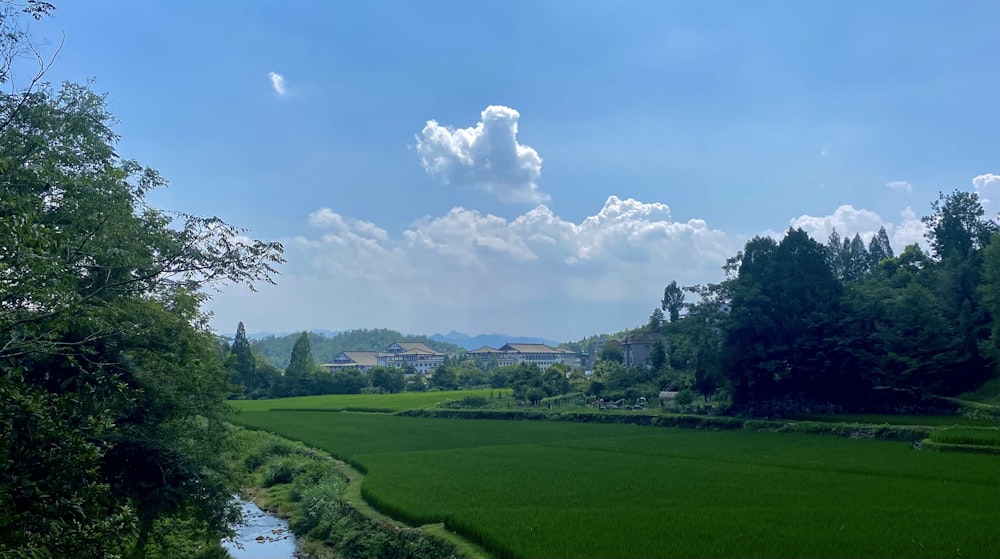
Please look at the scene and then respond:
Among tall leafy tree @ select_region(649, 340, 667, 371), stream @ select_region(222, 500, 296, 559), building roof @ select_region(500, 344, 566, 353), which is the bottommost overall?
stream @ select_region(222, 500, 296, 559)

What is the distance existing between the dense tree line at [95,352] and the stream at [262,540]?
978 mm

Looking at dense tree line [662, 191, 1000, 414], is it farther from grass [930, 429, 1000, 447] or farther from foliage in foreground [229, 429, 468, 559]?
foliage in foreground [229, 429, 468, 559]

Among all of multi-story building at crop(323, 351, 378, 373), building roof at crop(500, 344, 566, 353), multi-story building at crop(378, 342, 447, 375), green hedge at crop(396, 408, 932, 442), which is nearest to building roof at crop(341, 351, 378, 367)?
multi-story building at crop(323, 351, 378, 373)

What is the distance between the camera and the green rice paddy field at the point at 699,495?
34.2 ft

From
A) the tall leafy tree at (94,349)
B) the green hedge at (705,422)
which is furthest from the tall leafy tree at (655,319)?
the tall leafy tree at (94,349)

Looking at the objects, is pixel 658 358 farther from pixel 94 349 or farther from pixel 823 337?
pixel 94 349

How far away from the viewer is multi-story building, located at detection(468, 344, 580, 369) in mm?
133625

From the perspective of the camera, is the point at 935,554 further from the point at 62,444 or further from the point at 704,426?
the point at 704,426

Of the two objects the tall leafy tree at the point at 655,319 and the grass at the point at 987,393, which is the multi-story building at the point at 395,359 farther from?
the grass at the point at 987,393

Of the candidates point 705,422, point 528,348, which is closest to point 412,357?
point 528,348

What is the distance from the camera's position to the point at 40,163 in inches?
367

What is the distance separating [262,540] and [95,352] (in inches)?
429

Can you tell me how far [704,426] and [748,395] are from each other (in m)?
3.31

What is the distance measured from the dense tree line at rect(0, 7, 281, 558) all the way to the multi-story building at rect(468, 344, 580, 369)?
116000 mm
